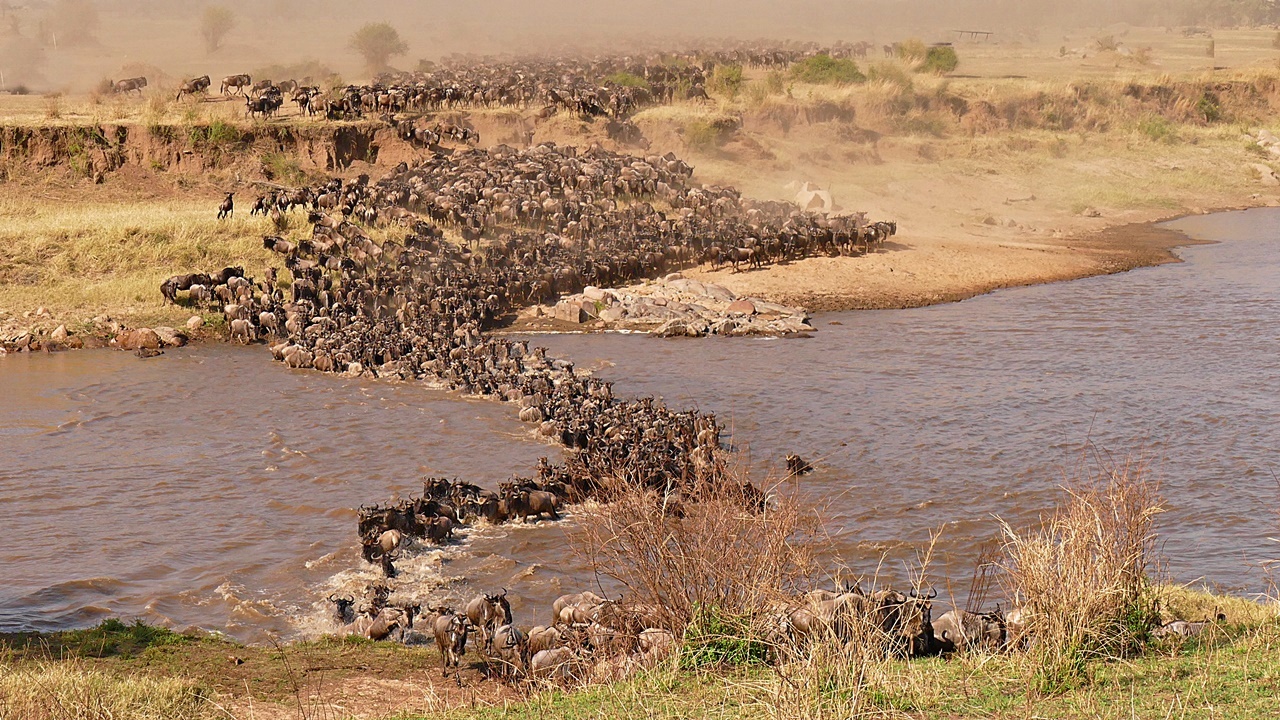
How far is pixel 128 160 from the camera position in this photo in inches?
1081

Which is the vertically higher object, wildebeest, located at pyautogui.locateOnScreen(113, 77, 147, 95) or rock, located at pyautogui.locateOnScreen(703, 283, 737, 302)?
wildebeest, located at pyautogui.locateOnScreen(113, 77, 147, 95)

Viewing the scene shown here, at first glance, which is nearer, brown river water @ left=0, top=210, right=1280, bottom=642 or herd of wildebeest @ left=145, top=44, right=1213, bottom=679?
herd of wildebeest @ left=145, top=44, right=1213, bottom=679

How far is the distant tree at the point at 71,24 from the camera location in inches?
2491

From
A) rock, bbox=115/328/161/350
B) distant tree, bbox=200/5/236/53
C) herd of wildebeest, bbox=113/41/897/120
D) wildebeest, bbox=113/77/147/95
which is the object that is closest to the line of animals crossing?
rock, bbox=115/328/161/350

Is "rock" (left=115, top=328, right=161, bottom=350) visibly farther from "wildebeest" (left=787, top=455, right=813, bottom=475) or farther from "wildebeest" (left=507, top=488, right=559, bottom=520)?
"wildebeest" (left=787, top=455, right=813, bottom=475)

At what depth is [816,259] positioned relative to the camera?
24891 mm

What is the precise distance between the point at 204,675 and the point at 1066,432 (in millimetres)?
10532

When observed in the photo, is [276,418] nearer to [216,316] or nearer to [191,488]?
[191,488]

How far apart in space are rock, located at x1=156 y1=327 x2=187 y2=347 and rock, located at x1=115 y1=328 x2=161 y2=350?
0.12 metres

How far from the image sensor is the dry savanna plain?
7.13 metres

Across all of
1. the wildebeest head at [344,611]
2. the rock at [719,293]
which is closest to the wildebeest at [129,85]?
the rock at [719,293]

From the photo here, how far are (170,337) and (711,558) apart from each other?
13960 millimetres

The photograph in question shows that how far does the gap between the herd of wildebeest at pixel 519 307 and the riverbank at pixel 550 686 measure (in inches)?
13.3

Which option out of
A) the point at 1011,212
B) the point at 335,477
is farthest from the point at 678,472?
the point at 1011,212
